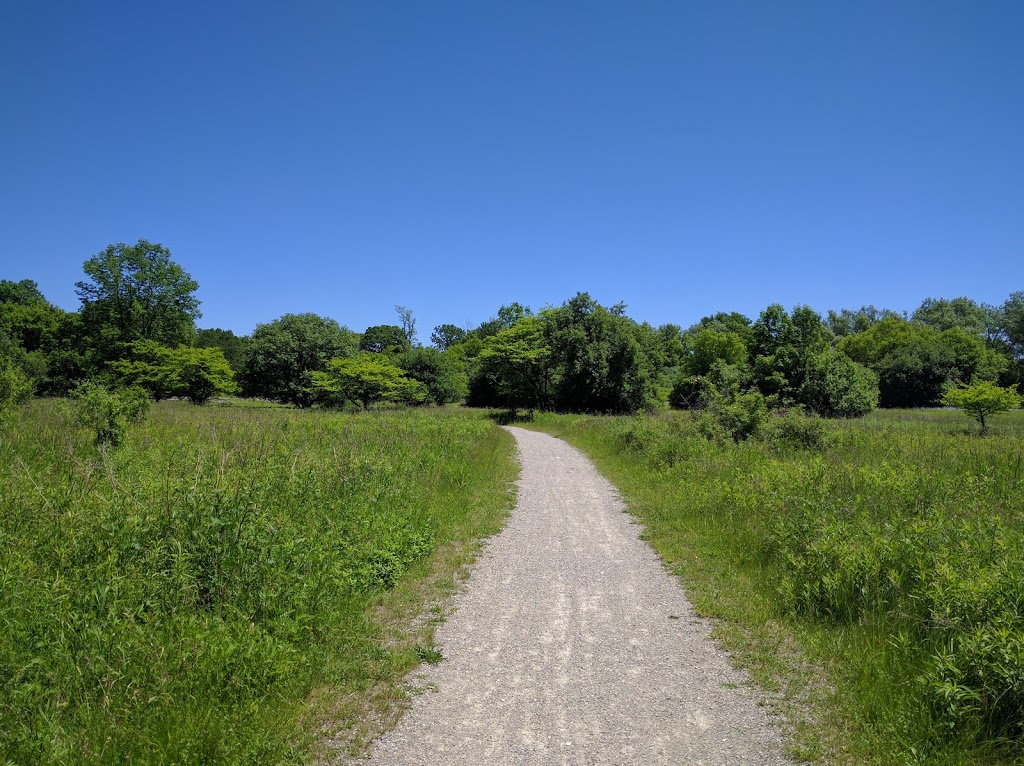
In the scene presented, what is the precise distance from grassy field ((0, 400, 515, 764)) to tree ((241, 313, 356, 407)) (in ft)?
151

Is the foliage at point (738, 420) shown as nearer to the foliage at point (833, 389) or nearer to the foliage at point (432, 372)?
the foliage at point (833, 389)

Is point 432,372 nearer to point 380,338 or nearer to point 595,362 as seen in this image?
point 595,362

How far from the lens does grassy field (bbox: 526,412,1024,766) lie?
3.46 m

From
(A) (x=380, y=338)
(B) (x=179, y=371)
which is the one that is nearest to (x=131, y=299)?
(B) (x=179, y=371)

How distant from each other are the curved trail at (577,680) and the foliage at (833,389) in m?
44.6

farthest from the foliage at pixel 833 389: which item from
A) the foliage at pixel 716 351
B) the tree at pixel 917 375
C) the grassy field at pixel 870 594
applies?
the grassy field at pixel 870 594

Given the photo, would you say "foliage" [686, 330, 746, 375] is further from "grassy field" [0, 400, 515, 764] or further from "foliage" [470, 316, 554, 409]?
"grassy field" [0, 400, 515, 764]

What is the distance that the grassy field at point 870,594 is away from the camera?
346 cm

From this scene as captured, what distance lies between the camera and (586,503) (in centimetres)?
1136

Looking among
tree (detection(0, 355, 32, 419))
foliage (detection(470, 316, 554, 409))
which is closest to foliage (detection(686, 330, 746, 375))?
foliage (detection(470, 316, 554, 409))

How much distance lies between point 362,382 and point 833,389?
38949mm

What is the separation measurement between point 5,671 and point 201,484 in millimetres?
2480

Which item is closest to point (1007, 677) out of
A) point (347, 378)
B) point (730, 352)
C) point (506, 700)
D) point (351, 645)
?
point (506, 700)

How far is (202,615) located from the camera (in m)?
4.43
